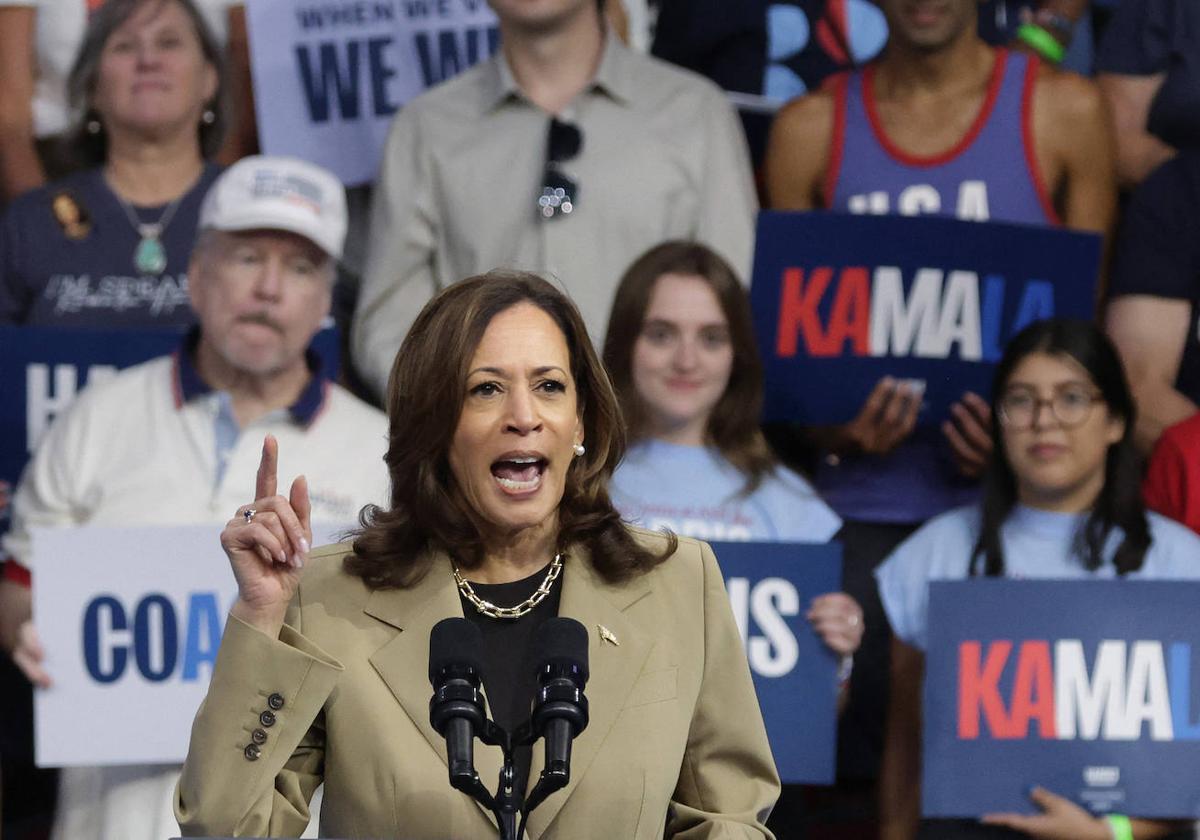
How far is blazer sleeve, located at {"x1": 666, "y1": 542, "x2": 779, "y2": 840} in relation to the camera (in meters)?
2.54

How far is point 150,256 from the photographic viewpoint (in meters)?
4.92

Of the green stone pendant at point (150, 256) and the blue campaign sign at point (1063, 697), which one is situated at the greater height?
the green stone pendant at point (150, 256)

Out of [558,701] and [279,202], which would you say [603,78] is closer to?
[279,202]

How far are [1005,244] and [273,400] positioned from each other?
1686 mm

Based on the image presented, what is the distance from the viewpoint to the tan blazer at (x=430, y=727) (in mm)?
2352

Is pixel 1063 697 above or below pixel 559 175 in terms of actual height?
below

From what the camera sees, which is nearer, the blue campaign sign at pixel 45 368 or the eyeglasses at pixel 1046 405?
the eyeglasses at pixel 1046 405

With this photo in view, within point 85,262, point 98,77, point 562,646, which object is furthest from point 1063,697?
point 98,77

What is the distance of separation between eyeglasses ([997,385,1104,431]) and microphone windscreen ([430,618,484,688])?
2500mm

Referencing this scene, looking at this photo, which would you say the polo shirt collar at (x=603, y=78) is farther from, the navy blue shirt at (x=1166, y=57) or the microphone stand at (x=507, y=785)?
the microphone stand at (x=507, y=785)

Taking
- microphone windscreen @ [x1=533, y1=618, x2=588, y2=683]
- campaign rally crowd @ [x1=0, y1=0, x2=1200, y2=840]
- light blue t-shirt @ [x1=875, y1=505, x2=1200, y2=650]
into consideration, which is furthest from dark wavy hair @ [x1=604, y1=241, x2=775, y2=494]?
microphone windscreen @ [x1=533, y1=618, x2=588, y2=683]

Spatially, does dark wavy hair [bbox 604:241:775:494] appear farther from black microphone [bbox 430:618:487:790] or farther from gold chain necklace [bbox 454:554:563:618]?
black microphone [bbox 430:618:487:790]

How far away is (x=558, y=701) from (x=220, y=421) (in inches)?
102

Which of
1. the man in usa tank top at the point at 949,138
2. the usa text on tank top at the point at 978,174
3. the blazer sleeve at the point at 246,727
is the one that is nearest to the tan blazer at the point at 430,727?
the blazer sleeve at the point at 246,727
